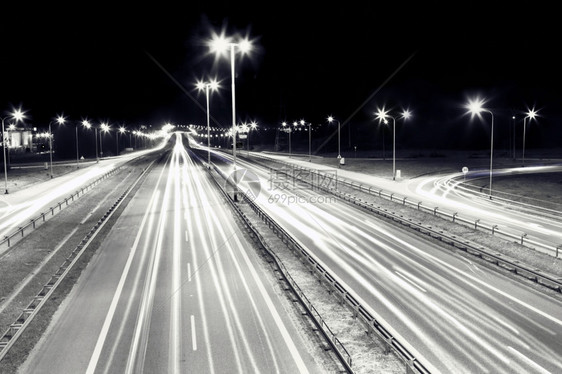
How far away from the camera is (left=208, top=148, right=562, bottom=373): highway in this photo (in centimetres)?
1543

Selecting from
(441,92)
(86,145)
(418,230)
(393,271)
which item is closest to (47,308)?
(393,271)

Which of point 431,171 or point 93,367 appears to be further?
point 431,171

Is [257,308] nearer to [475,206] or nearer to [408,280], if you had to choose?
[408,280]

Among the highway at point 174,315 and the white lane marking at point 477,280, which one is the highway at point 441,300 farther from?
the highway at point 174,315

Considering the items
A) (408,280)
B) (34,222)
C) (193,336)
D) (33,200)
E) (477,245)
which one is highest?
(33,200)

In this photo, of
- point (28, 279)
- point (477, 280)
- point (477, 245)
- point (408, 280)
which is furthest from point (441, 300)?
point (28, 279)

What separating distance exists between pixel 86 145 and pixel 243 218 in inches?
5308

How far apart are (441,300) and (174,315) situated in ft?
37.2

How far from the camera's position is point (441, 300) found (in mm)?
20203

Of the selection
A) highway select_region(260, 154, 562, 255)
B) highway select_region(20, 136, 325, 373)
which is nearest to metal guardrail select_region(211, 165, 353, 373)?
highway select_region(20, 136, 325, 373)

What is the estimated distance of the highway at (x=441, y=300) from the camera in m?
15.4

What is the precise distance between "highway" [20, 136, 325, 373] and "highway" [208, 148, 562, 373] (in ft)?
13.3

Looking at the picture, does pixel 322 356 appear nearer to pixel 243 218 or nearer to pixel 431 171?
pixel 243 218

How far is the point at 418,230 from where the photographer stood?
109 ft
